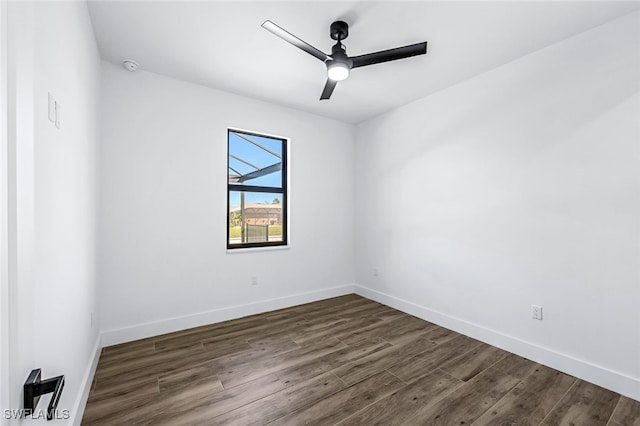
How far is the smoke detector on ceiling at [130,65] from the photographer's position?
8.73ft

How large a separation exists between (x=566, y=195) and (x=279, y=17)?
2.62 m

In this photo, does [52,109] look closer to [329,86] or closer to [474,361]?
[329,86]

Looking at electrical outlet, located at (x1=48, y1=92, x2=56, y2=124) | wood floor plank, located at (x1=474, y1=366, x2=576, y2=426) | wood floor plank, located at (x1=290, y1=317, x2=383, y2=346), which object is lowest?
wood floor plank, located at (x1=474, y1=366, x2=576, y2=426)

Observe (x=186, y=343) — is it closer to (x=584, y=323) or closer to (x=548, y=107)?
(x=584, y=323)

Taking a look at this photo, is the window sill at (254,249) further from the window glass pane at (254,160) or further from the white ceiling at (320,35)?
the white ceiling at (320,35)

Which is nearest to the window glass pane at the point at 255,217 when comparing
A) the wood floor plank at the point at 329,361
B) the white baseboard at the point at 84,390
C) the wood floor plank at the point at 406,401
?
the white baseboard at the point at 84,390

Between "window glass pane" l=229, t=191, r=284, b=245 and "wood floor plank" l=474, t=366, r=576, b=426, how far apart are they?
111 inches

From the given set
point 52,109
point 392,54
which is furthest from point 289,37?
point 52,109

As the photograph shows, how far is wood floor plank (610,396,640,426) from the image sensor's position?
5.81ft

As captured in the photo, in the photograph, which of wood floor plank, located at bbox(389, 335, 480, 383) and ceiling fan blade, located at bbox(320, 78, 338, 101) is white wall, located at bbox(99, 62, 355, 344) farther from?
wood floor plank, located at bbox(389, 335, 480, 383)

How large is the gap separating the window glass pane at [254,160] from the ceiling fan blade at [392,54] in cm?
185

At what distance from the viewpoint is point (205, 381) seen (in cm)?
215

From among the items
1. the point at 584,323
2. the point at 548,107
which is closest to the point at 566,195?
the point at 548,107

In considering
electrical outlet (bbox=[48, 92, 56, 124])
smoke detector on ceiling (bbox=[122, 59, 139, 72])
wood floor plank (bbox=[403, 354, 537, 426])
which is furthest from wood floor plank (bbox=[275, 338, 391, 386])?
smoke detector on ceiling (bbox=[122, 59, 139, 72])
